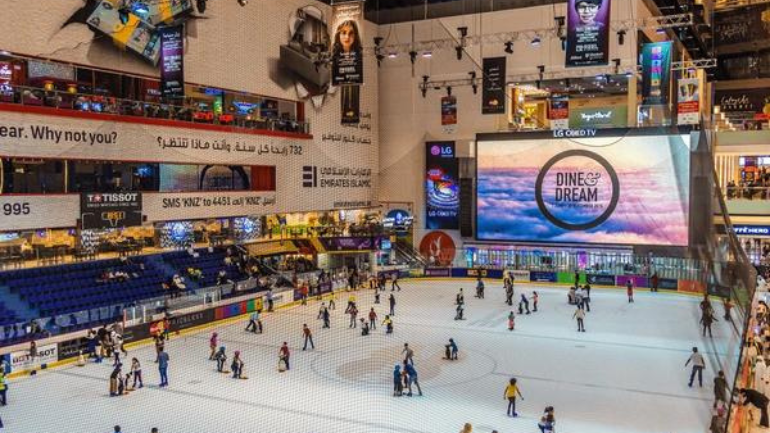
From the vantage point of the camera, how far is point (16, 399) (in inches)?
451

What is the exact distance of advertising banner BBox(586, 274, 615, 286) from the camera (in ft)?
76.6

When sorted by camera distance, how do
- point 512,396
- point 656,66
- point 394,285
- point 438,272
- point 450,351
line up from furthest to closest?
1. point 438,272
2. point 394,285
3. point 656,66
4. point 450,351
5. point 512,396

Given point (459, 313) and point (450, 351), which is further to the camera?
point (459, 313)

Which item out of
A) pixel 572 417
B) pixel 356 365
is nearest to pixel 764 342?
pixel 572 417

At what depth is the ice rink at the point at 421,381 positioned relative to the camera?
10094 millimetres

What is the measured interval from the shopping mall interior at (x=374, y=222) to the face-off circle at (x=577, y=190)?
0.26 ft

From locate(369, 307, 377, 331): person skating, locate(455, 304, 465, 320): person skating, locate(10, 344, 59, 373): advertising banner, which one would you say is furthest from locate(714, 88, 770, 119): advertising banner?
locate(10, 344, 59, 373): advertising banner

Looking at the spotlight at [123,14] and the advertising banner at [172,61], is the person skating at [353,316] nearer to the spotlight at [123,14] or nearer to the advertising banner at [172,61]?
the advertising banner at [172,61]

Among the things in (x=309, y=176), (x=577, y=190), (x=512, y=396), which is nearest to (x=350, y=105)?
(x=309, y=176)

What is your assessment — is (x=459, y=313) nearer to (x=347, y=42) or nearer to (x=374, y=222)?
(x=347, y=42)

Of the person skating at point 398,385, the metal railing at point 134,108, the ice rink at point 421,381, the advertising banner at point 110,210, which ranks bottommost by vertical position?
the ice rink at point 421,381

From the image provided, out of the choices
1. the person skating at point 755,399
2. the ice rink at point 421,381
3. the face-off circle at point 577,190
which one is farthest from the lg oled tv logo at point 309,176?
the person skating at point 755,399

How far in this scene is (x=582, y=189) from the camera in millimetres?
23734

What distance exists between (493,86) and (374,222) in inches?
283
